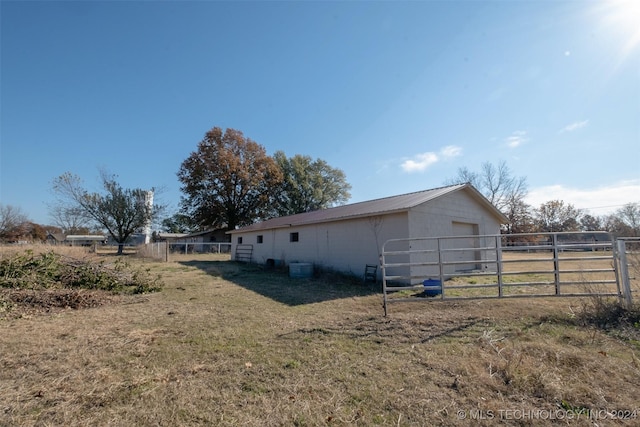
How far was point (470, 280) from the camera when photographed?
10.8 m

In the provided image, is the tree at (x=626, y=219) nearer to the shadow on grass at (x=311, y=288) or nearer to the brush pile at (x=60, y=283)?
the shadow on grass at (x=311, y=288)

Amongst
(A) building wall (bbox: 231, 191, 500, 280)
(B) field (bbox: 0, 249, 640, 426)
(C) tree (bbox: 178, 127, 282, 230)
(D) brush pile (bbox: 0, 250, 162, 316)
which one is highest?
(C) tree (bbox: 178, 127, 282, 230)

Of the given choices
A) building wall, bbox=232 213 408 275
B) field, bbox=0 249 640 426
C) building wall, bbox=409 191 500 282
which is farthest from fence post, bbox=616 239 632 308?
building wall, bbox=232 213 408 275

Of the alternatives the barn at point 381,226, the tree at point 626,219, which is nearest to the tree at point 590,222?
the tree at point 626,219

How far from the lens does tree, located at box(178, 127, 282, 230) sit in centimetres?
3231

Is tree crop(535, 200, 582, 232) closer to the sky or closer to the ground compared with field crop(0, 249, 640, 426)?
closer to the sky

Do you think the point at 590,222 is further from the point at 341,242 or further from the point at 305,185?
the point at 341,242

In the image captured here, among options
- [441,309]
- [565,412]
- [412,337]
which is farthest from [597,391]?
[441,309]

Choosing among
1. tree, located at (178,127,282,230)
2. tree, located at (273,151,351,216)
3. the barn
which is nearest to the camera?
the barn

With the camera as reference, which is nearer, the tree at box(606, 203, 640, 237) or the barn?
the barn

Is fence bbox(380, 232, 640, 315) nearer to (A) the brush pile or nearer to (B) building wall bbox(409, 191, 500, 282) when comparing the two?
(B) building wall bbox(409, 191, 500, 282)

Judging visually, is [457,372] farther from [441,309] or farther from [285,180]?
[285,180]

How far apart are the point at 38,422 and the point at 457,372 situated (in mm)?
4057

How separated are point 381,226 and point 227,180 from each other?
25.8m
